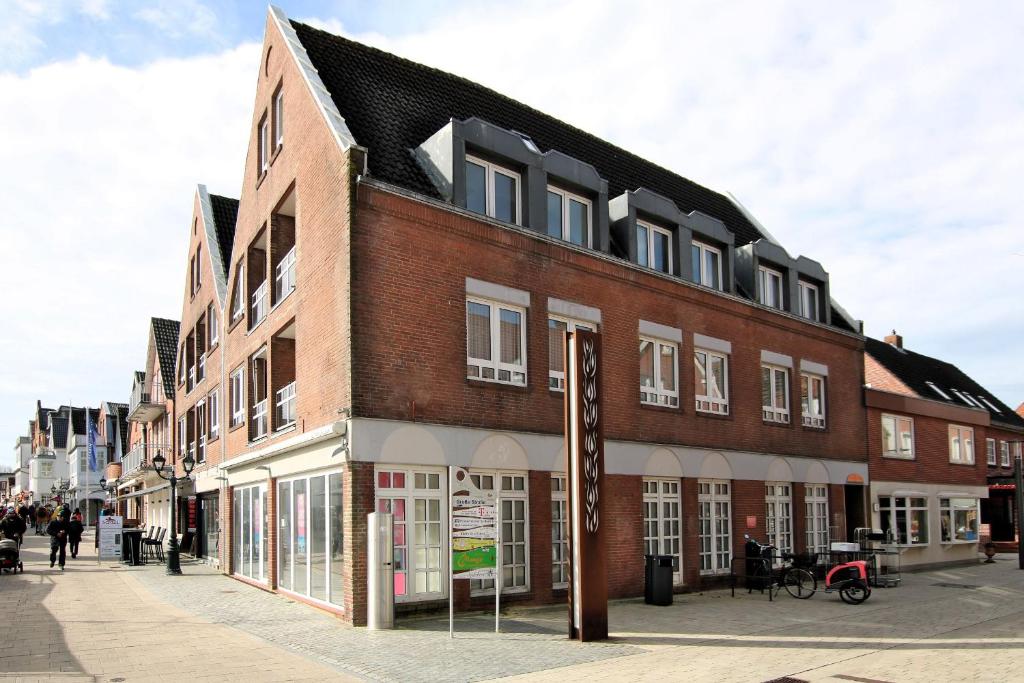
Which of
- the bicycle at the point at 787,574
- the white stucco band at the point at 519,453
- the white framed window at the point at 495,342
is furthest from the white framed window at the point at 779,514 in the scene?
the white framed window at the point at 495,342

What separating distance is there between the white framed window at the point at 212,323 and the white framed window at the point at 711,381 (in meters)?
14.2

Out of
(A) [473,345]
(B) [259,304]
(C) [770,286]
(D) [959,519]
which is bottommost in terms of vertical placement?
(D) [959,519]

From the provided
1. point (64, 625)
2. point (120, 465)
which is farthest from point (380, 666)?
point (120, 465)

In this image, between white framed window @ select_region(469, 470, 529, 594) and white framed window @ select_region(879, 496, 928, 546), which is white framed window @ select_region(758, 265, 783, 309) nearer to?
white framed window @ select_region(879, 496, 928, 546)

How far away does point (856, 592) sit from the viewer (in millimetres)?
17953

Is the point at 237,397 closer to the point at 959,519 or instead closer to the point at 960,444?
the point at 959,519

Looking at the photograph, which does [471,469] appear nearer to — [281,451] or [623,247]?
[281,451]

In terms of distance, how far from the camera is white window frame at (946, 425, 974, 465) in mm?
30606

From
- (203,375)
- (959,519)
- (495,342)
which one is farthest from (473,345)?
(959,519)

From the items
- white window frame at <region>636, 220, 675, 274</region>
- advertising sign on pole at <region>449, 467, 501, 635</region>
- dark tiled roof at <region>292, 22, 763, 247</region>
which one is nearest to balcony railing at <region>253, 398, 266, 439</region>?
dark tiled roof at <region>292, 22, 763, 247</region>

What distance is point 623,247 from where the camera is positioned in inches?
775

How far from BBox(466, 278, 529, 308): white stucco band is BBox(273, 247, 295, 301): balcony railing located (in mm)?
3992

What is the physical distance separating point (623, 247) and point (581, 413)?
25.1ft

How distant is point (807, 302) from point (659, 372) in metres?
8.54
